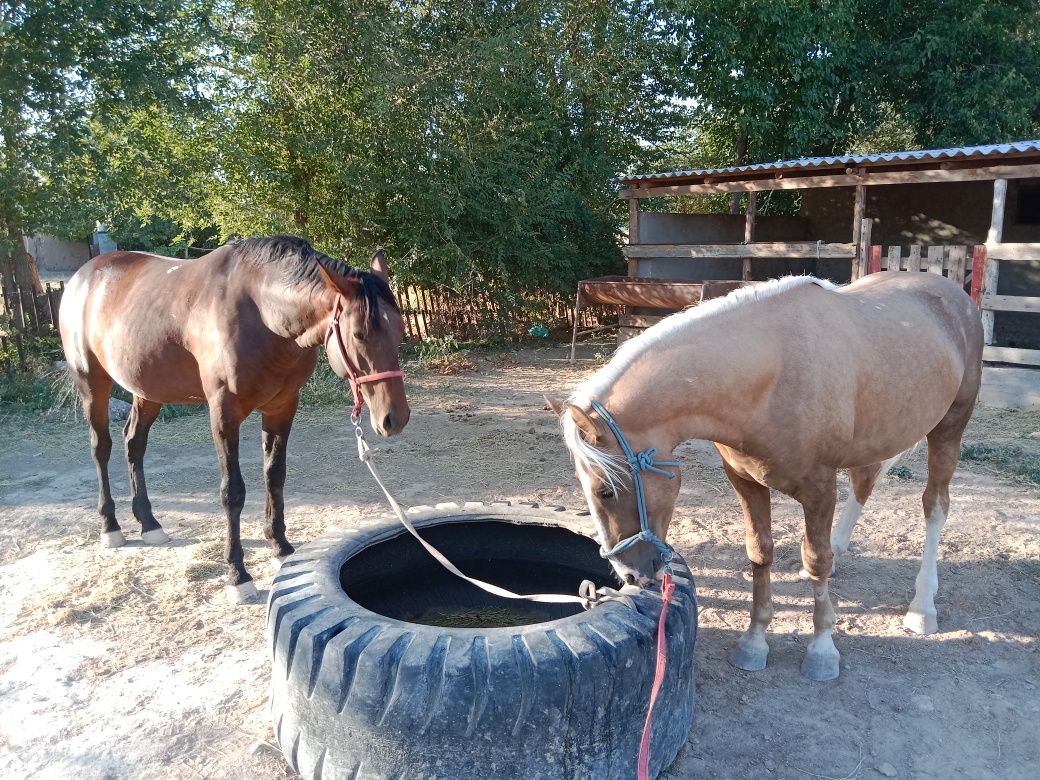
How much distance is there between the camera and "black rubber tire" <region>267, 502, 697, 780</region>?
73.2 inches

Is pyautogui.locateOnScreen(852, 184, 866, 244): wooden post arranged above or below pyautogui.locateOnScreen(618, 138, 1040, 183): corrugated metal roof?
below

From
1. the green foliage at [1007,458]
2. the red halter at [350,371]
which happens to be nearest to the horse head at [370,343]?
the red halter at [350,371]

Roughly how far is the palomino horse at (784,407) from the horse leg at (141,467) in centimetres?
328

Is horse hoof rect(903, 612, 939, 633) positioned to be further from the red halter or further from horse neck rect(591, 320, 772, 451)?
the red halter

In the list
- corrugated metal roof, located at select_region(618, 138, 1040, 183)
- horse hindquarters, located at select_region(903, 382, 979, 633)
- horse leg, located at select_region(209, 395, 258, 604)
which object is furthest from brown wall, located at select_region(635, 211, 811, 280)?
horse leg, located at select_region(209, 395, 258, 604)

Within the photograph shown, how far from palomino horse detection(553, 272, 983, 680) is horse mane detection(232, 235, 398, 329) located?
3.96 ft

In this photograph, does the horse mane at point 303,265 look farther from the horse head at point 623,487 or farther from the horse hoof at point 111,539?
the horse hoof at point 111,539

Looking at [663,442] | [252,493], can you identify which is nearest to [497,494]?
[252,493]

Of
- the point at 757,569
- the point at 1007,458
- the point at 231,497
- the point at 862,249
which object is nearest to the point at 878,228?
the point at 862,249

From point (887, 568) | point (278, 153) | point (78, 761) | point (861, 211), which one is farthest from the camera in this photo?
point (278, 153)

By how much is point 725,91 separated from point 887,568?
12.4 meters

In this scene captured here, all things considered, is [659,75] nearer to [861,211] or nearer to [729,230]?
[729,230]

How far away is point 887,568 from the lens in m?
3.74

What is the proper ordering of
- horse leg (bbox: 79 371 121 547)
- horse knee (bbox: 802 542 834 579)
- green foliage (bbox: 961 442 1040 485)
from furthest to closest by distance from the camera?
green foliage (bbox: 961 442 1040 485), horse leg (bbox: 79 371 121 547), horse knee (bbox: 802 542 834 579)
